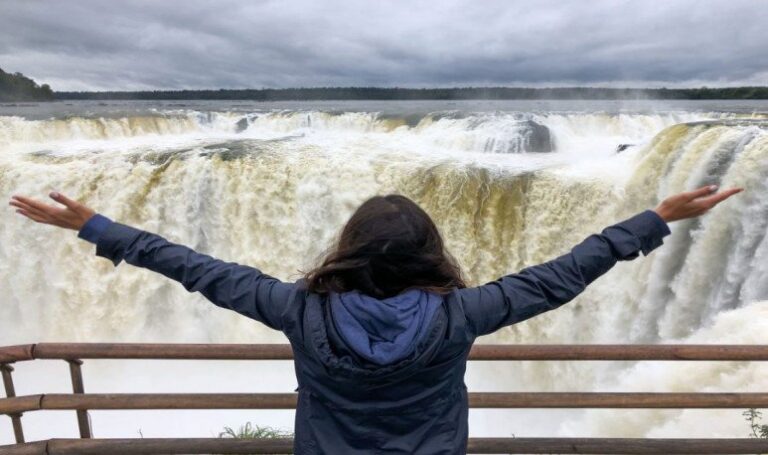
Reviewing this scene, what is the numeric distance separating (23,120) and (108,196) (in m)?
9.31

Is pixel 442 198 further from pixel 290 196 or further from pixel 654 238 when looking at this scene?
pixel 654 238

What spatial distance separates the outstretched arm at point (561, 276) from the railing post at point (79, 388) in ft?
6.21

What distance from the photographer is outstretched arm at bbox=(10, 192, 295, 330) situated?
152 centimetres

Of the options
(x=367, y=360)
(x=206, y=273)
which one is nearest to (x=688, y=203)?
(x=367, y=360)

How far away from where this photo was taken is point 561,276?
1.53 metres

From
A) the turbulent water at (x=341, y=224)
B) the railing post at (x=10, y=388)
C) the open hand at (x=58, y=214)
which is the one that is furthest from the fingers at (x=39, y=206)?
the turbulent water at (x=341, y=224)

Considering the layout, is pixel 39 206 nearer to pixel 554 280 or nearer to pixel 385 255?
pixel 385 255

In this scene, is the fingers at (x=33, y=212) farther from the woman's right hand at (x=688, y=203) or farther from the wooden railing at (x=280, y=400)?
the woman's right hand at (x=688, y=203)

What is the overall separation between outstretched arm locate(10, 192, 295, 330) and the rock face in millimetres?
14497

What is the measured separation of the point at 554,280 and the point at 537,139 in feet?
48.6

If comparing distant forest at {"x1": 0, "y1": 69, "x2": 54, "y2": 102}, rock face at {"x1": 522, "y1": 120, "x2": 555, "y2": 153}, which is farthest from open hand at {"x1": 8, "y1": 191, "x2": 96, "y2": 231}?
distant forest at {"x1": 0, "y1": 69, "x2": 54, "y2": 102}

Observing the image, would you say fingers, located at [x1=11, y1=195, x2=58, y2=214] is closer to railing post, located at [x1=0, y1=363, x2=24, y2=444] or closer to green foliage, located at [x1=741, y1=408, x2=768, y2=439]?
railing post, located at [x1=0, y1=363, x2=24, y2=444]

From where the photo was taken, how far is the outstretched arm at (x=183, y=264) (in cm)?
152

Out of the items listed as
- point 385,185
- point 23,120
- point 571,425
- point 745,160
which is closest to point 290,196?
point 385,185
